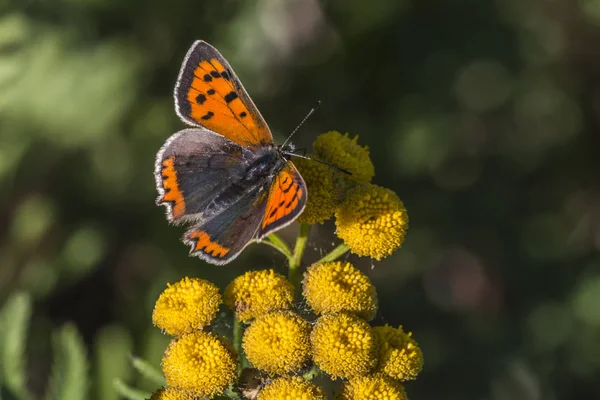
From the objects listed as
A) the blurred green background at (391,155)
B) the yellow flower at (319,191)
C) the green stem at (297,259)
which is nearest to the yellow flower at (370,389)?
the green stem at (297,259)

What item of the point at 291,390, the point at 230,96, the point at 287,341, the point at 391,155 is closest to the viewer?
the point at 291,390

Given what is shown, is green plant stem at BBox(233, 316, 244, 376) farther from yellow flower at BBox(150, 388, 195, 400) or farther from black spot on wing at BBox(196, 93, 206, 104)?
black spot on wing at BBox(196, 93, 206, 104)

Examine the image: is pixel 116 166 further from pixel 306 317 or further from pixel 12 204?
pixel 306 317

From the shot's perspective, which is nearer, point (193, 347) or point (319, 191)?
point (193, 347)

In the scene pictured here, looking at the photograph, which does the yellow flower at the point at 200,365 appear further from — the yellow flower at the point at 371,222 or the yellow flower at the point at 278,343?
the yellow flower at the point at 371,222

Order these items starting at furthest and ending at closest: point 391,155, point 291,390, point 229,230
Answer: point 391,155 → point 229,230 → point 291,390

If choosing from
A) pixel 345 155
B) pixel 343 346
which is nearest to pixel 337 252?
pixel 345 155

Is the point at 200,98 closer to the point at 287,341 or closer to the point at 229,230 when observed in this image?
the point at 229,230
